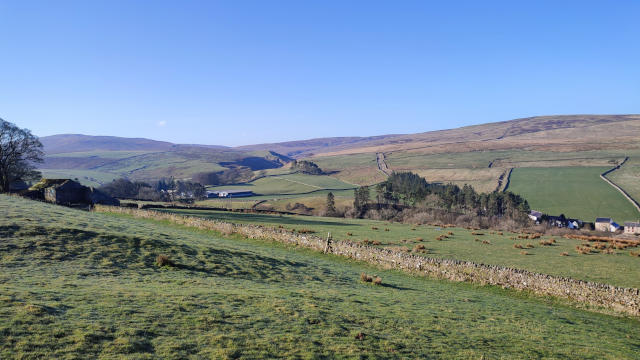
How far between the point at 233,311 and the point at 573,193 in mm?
126295

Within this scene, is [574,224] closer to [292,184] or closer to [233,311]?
[233,311]

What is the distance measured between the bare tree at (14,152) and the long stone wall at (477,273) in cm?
4559

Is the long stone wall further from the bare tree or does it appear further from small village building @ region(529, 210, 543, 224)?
small village building @ region(529, 210, 543, 224)

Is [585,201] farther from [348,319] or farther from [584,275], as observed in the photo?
[348,319]

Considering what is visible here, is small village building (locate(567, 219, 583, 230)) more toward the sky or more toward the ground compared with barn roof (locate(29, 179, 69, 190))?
more toward the ground

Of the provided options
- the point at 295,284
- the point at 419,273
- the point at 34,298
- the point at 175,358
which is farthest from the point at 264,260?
the point at 175,358

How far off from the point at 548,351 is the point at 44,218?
29440mm

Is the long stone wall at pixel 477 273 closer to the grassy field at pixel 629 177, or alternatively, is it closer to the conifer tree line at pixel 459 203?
the conifer tree line at pixel 459 203

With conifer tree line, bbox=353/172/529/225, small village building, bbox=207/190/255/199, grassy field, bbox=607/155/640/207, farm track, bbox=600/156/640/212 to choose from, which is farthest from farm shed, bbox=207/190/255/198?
grassy field, bbox=607/155/640/207

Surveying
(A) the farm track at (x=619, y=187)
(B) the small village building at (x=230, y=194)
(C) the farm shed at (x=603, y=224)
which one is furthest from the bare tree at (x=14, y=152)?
(A) the farm track at (x=619, y=187)

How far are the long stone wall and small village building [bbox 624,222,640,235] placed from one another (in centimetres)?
6262

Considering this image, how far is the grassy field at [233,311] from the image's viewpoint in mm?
9438

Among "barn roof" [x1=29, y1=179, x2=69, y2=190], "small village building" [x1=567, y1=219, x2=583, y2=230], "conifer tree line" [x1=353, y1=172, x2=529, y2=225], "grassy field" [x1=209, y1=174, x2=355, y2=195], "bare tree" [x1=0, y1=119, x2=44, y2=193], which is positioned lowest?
"small village building" [x1=567, y1=219, x2=583, y2=230]

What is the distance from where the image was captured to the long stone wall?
20.4 meters
